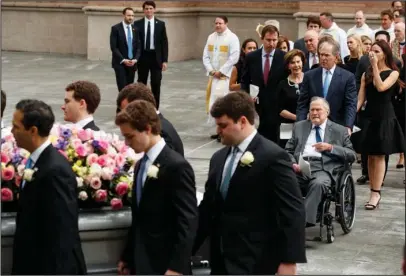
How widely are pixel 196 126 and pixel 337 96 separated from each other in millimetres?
6466

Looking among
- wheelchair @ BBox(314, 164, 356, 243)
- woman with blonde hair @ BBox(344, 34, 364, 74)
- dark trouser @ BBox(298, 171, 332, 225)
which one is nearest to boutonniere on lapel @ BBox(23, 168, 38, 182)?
dark trouser @ BBox(298, 171, 332, 225)

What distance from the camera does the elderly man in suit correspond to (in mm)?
10898

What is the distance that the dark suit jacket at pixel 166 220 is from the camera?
6.36 metres

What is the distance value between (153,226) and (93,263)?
3.78ft

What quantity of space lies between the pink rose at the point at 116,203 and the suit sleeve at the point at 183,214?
1.22 m

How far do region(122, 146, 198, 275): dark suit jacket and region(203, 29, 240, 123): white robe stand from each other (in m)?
10.8

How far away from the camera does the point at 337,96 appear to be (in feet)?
39.4

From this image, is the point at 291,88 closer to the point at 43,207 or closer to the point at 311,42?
the point at 311,42

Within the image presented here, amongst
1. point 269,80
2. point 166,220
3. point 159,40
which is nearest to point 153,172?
point 166,220

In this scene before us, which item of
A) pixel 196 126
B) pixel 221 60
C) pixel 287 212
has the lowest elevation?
pixel 196 126

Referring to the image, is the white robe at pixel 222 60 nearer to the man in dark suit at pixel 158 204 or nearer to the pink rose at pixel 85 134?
the pink rose at pixel 85 134

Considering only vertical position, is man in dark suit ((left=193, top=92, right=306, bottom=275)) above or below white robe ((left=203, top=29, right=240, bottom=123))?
above

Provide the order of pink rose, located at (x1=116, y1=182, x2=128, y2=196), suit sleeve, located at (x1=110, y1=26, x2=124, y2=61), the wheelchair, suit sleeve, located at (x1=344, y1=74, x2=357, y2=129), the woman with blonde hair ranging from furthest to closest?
suit sleeve, located at (x1=110, y1=26, x2=124, y2=61) < the woman with blonde hair < suit sleeve, located at (x1=344, y1=74, x2=357, y2=129) < the wheelchair < pink rose, located at (x1=116, y1=182, x2=128, y2=196)

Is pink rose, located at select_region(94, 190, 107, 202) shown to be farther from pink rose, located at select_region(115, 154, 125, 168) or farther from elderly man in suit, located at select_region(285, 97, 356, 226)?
elderly man in suit, located at select_region(285, 97, 356, 226)
